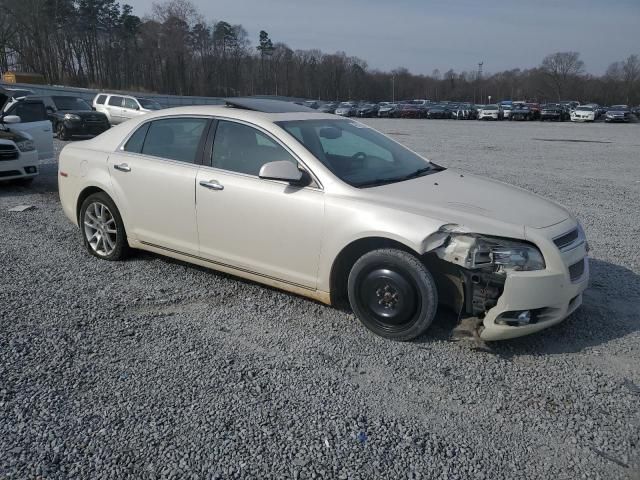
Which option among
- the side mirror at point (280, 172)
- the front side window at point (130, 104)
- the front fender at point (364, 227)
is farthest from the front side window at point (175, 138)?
the front side window at point (130, 104)

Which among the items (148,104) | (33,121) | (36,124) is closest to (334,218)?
(36,124)

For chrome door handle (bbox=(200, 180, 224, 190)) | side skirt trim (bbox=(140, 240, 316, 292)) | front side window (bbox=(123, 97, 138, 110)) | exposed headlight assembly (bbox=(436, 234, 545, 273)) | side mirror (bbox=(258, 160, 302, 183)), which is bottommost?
side skirt trim (bbox=(140, 240, 316, 292))

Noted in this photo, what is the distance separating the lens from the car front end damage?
3373mm

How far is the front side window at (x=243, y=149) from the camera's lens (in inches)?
166

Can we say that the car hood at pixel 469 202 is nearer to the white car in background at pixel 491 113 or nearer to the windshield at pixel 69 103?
the windshield at pixel 69 103

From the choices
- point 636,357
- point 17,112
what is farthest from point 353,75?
point 636,357

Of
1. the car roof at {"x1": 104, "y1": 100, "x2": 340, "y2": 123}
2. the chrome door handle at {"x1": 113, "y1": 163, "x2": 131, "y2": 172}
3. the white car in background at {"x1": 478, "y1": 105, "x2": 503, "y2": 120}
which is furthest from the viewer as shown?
the white car in background at {"x1": 478, "y1": 105, "x2": 503, "y2": 120}

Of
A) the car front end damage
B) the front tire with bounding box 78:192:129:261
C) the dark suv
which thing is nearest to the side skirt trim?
the front tire with bounding box 78:192:129:261

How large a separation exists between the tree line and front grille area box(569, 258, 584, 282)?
264 ft

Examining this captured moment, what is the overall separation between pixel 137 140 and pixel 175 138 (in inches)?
19.5

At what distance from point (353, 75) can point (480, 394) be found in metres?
127

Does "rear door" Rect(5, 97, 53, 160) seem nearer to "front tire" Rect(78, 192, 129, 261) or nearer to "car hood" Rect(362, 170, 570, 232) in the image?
"front tire" Rect(78, 192, 129, 261)

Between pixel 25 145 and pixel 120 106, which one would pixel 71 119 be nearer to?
pixel 120 106

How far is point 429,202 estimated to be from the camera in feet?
12.2
